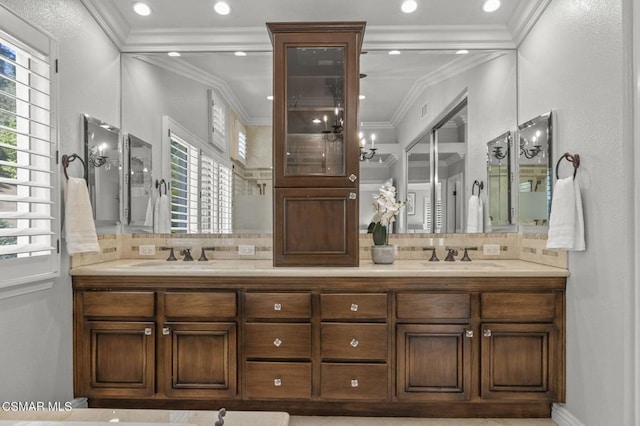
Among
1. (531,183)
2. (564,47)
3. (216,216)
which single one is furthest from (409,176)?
(216,216)

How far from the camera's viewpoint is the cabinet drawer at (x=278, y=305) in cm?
251

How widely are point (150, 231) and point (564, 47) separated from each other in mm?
3034

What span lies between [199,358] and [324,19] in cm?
243

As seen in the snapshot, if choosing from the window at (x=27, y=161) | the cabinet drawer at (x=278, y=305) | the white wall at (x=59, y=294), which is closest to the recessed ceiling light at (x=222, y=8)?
the white wall at (x=59, y=294)

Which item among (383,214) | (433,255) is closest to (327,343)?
(383,214)

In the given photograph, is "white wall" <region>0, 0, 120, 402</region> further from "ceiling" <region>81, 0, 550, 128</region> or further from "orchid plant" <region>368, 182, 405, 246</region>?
"orchid plant" <region>368, 182, 405, 246</region>

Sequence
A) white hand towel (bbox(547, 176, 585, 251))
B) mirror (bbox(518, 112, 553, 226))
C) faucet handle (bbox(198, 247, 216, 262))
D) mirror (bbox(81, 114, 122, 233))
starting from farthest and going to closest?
1. faucet handle (bbox(198, 247, 216, 262))
2. mirror (bbox(81, 114, 122, 233))
3. mirror (bbox(518, 112, 553, 226))
4. white hand towel (bbox(547, 176, 585, 251))

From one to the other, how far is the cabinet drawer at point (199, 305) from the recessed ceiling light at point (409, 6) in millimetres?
2194

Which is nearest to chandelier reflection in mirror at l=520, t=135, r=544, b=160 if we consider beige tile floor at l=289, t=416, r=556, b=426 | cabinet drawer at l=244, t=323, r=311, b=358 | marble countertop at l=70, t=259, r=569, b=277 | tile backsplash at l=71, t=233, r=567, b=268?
tile backsplash at l=71, t=233, r=567, b=268

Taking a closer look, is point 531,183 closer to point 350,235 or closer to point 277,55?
point 350,235

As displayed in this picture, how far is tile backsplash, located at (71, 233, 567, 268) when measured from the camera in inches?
123

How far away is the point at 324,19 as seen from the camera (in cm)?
296

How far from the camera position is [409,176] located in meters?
3.12

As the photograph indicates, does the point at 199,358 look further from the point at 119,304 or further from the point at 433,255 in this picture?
the point at 433,255
